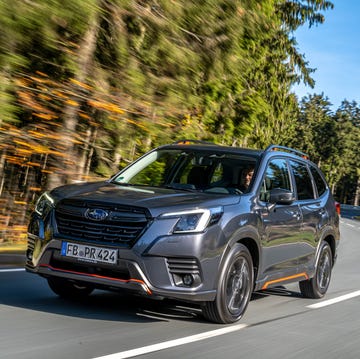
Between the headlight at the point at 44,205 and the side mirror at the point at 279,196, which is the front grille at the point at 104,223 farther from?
the side mirror at the point at 279,196

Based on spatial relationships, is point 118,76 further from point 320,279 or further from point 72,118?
point 320,279

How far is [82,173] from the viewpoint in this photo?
39.8ft

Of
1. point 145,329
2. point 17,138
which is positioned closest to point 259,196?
point 145,329

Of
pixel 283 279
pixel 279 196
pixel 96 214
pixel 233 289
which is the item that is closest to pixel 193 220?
pixel 96 214

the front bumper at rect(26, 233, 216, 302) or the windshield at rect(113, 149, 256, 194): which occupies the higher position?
the windshield at rect(113, 149, 256, 194)

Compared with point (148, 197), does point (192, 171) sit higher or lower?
higher

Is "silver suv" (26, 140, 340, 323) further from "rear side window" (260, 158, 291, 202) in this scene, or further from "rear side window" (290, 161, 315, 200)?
"rear side window" (290, 161, 315, 200)

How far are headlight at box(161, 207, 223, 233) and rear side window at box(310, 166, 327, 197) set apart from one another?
3274 millimetres

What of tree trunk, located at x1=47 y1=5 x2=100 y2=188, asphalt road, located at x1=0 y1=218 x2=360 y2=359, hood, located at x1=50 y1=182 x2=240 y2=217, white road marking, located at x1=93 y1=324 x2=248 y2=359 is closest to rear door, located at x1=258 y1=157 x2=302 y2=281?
asphalt road, located at x1=0 y1=218 x2=360 y2=359

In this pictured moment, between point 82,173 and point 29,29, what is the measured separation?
4.40 m

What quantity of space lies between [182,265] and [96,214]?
838mm

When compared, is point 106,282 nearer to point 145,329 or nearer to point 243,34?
point 145,329

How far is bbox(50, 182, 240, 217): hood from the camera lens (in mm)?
6020

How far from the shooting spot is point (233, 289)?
6.53 metres
